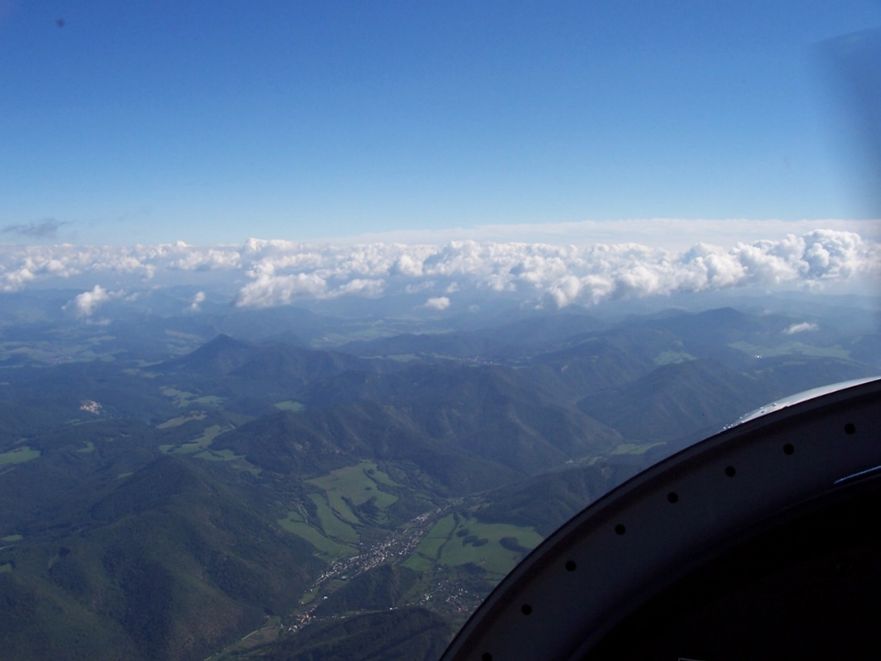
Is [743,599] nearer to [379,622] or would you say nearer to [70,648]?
[379,622]

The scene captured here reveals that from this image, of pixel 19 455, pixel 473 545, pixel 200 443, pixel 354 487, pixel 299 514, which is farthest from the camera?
pixel 200 443

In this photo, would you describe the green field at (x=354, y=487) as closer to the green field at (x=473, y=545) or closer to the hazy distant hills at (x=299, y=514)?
the hazy distant hills at (x=299, y=514)

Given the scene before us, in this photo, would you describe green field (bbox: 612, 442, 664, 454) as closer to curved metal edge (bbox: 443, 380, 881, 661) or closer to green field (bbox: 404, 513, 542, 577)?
green field (bbox: 404, 513, 542, 577)

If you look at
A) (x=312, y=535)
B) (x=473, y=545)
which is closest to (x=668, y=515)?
(x=473, y=545)

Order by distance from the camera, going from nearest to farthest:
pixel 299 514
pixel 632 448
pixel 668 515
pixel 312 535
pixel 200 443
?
pixel 668 515, pixel 312 535, pixel 299 514, pixel 632 448, pixel 200 443

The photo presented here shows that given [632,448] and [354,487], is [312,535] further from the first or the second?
[632,448]
